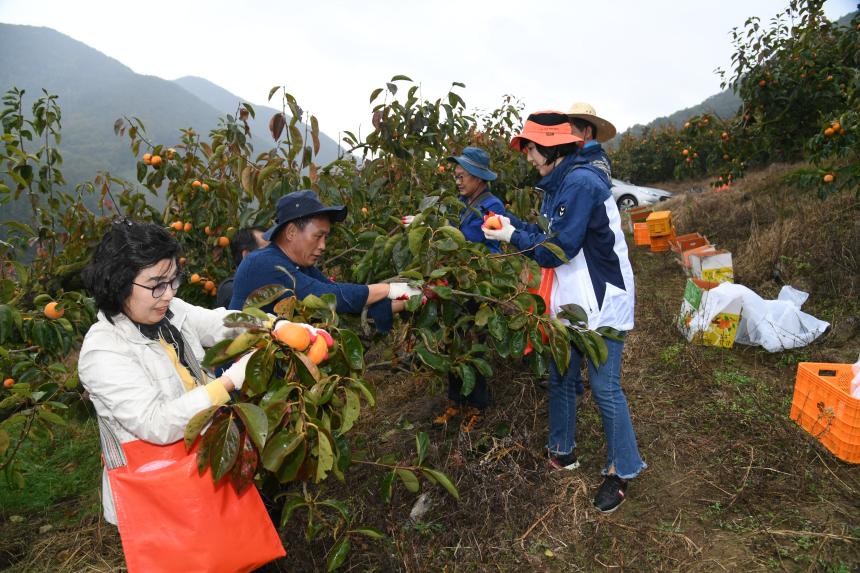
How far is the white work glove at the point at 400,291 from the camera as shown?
1.90 meters

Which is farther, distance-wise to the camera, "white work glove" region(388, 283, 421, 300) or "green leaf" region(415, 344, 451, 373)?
"white work glove" region(388, 283, 421, 300)

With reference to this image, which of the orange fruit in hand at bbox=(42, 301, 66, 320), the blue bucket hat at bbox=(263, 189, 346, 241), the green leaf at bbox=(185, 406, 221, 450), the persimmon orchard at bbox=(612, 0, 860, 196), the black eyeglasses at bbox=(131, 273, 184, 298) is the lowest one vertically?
the orange fruit in hand at bbox=(42, 301, 66, 320)

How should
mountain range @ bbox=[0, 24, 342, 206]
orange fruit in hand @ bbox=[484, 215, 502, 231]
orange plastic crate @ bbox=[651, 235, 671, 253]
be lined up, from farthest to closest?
1. mountain range @ bbox=[0, 24, 342, 206]
2. orange plastic crate @ bbox=[651, 235, 671, 253]
3. orange fruit in hand @ bbox=[484, 215, 502, 231]

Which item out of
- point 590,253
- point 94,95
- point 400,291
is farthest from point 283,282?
point 94,95

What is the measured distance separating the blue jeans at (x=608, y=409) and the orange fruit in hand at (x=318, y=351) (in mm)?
1122

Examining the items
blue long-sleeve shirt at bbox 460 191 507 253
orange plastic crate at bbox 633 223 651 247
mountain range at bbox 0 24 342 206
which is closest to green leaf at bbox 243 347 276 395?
blue long-sleeve shirt at bbox 460 191 507 253

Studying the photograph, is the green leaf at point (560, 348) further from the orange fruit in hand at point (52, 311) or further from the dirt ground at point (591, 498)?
the orange fruit in hand at point (52, 311)

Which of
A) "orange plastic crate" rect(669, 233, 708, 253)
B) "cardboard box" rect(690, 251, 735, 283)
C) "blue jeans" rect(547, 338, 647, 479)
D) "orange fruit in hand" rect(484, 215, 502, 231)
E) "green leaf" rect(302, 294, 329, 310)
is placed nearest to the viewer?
"green leaf" rect(302, 294, 329, 310)

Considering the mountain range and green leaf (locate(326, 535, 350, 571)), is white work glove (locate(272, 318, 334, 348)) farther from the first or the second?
the mountain range

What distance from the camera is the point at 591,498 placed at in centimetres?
221

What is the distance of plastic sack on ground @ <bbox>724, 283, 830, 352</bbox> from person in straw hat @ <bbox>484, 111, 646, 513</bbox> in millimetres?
1947

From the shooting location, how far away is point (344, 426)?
130 cm

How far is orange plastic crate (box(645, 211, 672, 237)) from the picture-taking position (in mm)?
6426

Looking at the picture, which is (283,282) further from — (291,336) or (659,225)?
(659,225)
